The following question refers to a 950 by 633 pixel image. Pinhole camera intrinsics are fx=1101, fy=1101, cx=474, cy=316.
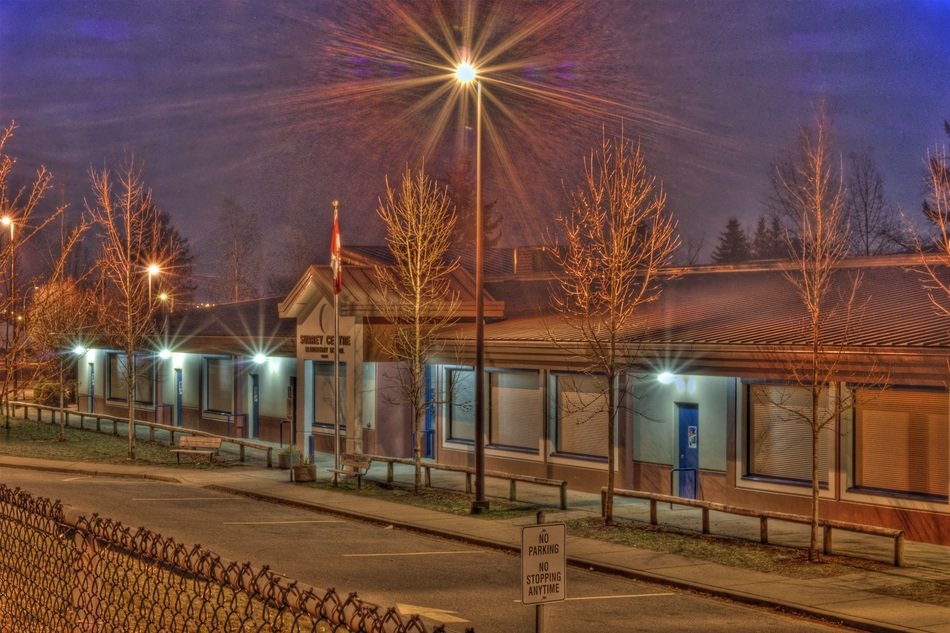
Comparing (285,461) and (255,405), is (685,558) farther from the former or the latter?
(255,405)

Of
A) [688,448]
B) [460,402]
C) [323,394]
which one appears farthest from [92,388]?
[688,448]

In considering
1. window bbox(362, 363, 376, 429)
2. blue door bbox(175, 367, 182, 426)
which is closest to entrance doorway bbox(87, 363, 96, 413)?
blue door bbox(175, 367, 182, 426)

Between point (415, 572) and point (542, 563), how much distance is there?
9.96 m

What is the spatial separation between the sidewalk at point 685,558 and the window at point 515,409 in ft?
4.89

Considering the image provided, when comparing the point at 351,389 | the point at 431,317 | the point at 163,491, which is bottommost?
the point at 163,491

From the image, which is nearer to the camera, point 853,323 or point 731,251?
point 853,323

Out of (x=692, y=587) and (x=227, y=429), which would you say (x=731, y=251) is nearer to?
(x=227, y=429)

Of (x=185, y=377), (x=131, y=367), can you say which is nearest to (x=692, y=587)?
(x=131, y=367)

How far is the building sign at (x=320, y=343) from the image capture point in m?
33.9

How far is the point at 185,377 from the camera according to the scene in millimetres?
48625

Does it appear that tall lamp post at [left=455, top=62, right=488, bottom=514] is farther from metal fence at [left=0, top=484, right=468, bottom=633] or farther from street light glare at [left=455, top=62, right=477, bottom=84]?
metal fence at [left=0, top=484, right=468, bottom=633]

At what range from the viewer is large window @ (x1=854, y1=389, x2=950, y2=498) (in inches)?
825

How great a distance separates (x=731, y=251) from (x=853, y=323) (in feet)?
230

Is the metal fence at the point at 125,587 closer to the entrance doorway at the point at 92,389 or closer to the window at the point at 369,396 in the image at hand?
the window at the point at 369,396
